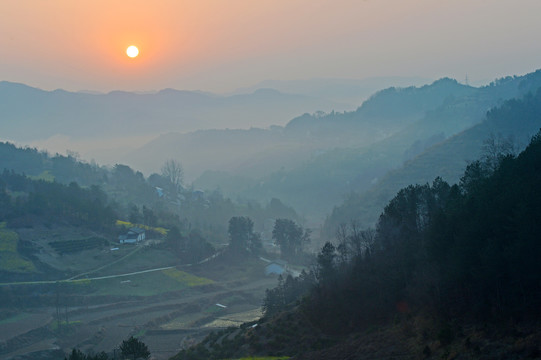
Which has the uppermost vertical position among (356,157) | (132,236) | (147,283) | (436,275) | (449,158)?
(356,157)

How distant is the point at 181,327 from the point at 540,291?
1217 inches

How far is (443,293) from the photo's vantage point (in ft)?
66.9

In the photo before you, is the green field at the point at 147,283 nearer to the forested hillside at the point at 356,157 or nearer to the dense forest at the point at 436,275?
the dense forest at the point at 436,275

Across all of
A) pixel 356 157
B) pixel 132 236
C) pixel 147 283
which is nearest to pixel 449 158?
pixel 132 236

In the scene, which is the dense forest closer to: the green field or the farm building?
the green field

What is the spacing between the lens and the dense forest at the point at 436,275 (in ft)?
57.8

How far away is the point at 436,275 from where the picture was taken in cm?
2083

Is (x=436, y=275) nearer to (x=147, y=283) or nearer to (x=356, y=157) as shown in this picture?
(x=147, y=283)

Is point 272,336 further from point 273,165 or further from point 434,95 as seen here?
point 434,95

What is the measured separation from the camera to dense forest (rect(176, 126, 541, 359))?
693 inches

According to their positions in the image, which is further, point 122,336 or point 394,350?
point 122,336

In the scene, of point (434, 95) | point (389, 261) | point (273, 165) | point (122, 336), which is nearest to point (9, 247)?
point (122, 336)

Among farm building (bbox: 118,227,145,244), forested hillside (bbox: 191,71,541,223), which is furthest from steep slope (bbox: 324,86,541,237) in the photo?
farm building (bbox: 118,227,145,244)

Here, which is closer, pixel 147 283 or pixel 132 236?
pixel 147 283
